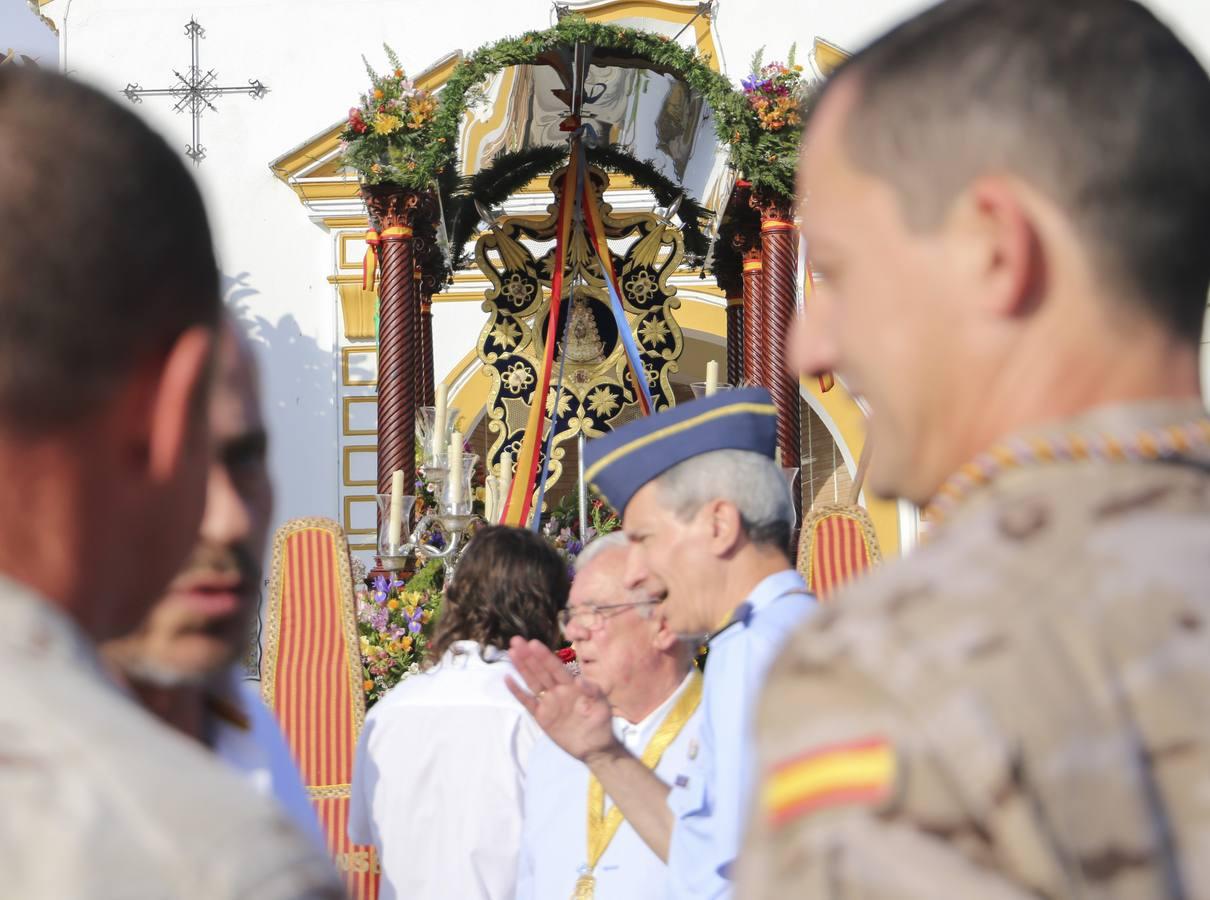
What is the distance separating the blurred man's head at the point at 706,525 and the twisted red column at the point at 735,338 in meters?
6.33

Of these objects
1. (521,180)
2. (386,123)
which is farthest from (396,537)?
(521,180)

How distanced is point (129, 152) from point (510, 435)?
753 cm

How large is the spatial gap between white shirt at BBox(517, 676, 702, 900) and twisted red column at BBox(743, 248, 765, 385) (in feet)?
16.4

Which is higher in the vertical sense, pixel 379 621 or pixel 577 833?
pixel 379 621

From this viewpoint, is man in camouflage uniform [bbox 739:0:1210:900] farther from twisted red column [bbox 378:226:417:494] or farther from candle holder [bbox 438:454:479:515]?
twisted red column [bbox 378:226:417:494]

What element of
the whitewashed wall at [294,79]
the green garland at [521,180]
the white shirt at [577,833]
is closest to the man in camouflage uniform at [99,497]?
the white shirt at [577,833]

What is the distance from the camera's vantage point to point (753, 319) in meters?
8.39

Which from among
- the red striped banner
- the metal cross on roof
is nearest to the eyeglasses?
the red striped banner

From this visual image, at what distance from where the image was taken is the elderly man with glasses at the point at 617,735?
3.09 metres

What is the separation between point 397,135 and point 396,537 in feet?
7.90

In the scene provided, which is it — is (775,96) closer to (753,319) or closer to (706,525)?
(753,319)

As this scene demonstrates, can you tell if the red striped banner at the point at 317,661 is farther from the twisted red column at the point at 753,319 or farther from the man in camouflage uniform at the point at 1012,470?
the man in camouflage uniform at the point at 1012,470

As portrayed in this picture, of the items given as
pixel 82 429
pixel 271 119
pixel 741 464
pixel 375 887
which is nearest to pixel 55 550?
pixel 82 429

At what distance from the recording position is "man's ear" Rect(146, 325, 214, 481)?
2.99ft
